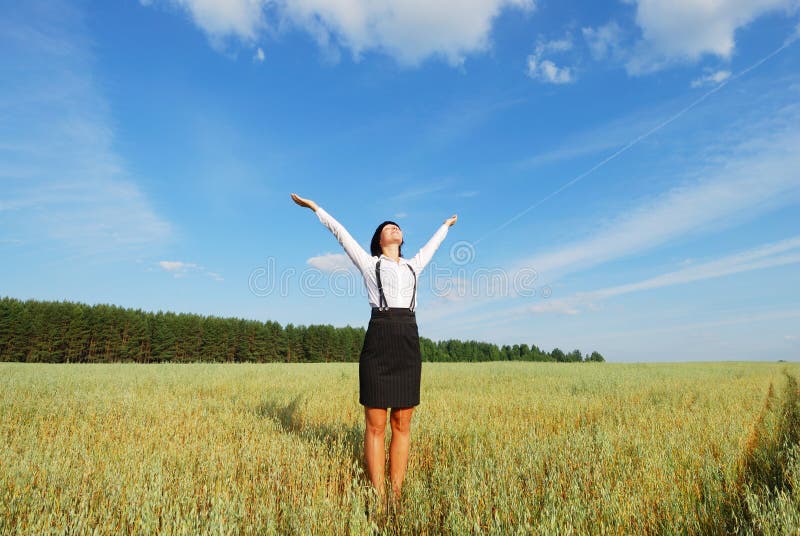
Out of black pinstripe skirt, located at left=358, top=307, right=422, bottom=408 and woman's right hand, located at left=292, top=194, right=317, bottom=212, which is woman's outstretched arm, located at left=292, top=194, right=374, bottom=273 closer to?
woman's right hand, located at left=292, top=194, right=317, bottom=212

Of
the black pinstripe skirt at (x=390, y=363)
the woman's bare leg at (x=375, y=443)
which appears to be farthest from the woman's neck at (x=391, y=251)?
the woman's bare leg at (x=375, y=443)

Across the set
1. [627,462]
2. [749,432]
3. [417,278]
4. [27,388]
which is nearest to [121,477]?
[417,278]

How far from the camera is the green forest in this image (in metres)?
57.2

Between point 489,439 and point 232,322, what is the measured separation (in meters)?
77.3

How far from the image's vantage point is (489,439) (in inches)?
235

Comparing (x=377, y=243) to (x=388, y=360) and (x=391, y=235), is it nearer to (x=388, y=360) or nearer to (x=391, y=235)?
(x=391, y=235)

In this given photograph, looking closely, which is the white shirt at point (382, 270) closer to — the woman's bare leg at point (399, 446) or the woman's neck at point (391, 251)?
the woman's neck at point (391, 251)

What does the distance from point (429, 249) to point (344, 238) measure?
1044 millimetres

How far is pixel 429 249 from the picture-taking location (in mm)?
5035

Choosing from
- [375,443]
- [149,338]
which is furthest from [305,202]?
[149,338]

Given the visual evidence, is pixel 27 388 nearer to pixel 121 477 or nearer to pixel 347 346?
pixel 121 477

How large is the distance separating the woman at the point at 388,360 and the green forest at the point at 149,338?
71.7 m

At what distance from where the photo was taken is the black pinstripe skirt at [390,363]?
420 cm

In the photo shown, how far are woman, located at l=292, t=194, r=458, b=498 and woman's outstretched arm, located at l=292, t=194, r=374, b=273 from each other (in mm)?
10
